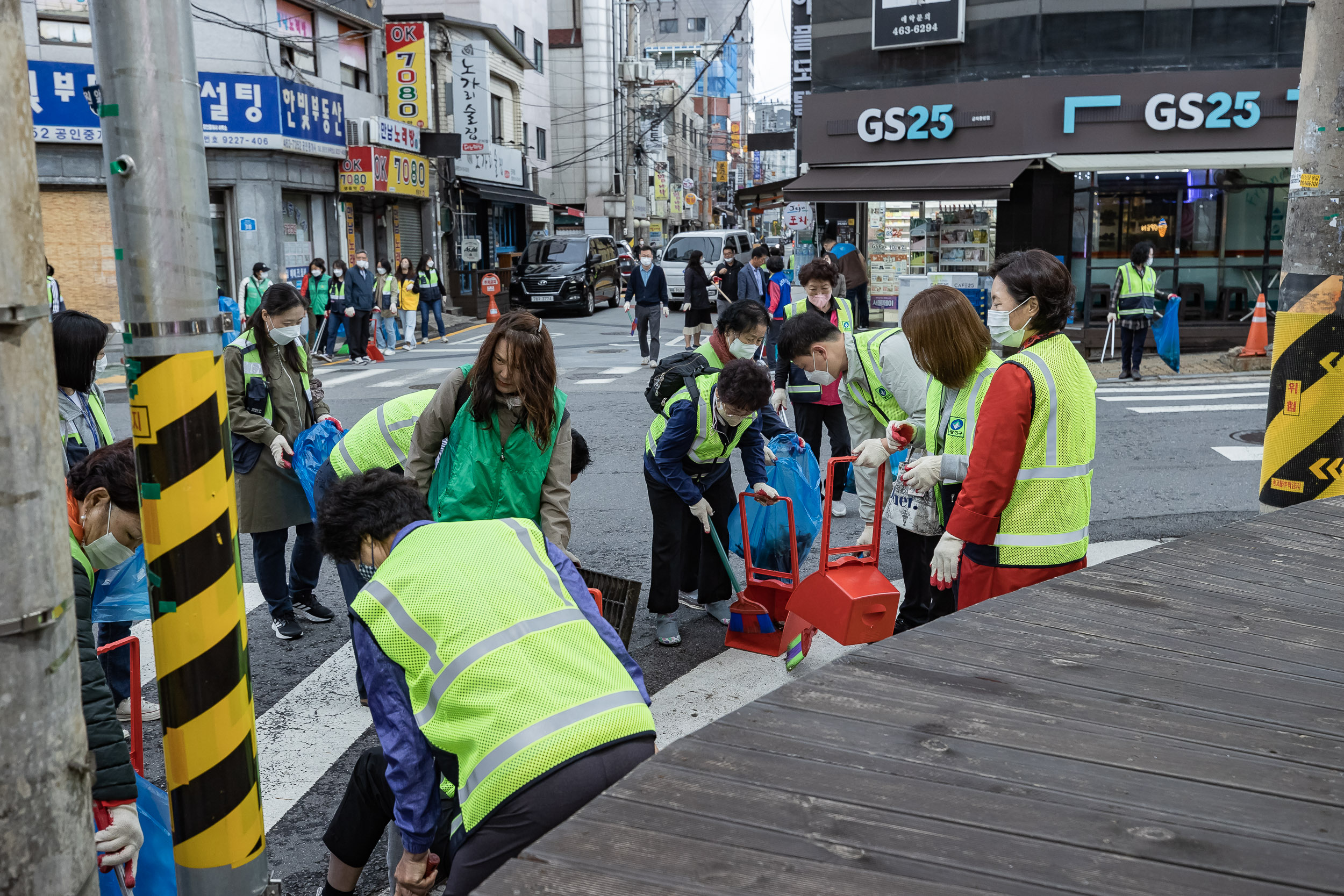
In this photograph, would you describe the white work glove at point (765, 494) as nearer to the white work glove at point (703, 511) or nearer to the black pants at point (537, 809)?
the white work glove at point (703, 511)

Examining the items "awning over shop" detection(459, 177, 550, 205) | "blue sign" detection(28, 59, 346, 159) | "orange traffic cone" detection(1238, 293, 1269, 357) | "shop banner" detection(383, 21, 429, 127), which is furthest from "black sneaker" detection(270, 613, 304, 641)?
"awning over shop" detection(459, 177, 550, 205)

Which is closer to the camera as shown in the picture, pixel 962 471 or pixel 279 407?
pixel 962 471

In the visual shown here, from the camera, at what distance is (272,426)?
5.50m

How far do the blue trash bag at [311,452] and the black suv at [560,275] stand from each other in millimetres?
22345

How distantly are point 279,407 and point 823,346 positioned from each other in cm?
282

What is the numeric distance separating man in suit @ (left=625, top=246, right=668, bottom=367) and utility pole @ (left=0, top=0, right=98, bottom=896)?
15436 millimetres

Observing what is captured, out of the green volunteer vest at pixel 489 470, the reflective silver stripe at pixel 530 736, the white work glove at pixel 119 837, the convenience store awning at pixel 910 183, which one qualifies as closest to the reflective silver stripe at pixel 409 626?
the reflective silver stripe at pixel 530 736

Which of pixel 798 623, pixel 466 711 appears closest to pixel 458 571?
pixel 466 711

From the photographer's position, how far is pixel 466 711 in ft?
7.63

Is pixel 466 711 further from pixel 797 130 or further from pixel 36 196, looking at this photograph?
pixel 797 130

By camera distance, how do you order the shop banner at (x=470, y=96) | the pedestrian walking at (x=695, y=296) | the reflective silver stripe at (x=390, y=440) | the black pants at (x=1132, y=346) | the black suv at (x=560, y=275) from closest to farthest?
1. the reflective silver stripe at (x=390, y=440)
2. the black pants at (x=1132, y=346)
3. the pedestrian walking at (x=695, y=296)
4. the black suv at (x=560, y=275)
5. the shop banner at (x=470, y=96)

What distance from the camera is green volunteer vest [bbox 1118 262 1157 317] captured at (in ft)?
44.2

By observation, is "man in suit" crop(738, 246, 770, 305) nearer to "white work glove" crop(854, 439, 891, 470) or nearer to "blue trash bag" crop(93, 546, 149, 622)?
"white work glove" crop(854, 439, 891, 470)

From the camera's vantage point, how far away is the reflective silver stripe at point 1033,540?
3566 millimetres
